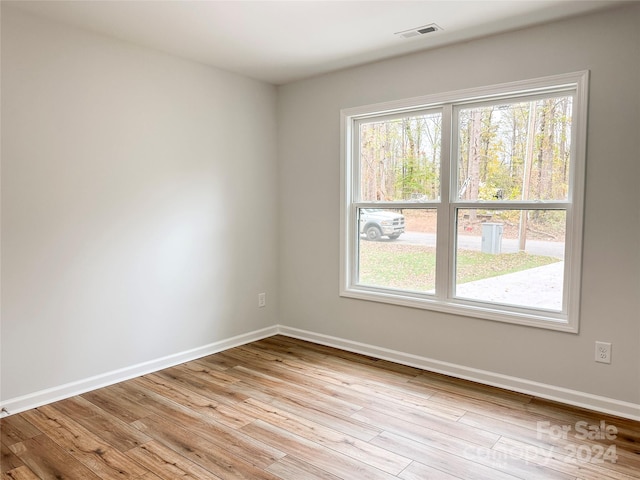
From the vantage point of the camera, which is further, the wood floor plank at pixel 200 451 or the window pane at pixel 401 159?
the window pane at pixel 401 159

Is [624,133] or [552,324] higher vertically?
[624,133]

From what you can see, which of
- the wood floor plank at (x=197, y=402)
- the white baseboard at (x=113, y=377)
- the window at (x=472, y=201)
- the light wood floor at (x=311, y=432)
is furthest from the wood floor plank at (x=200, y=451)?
the window at (x=472, y=201)

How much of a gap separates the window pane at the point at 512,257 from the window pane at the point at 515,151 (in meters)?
0.15

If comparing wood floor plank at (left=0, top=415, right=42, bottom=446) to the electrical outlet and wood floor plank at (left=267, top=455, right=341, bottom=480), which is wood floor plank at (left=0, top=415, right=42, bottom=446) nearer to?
wood floor plank at (left=267, top=455, right=341, bottom=480)

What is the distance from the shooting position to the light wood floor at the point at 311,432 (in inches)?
86.1

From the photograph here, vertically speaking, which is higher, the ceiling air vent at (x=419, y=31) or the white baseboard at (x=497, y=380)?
the ceiling air vent at (x=419, y=31)

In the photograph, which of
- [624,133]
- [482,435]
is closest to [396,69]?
[624,133]

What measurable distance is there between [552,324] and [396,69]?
224cm

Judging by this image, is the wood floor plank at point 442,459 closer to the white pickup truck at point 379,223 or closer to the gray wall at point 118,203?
the white pickup truck at point 379,223

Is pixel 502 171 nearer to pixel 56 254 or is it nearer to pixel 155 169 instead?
pixel 155 169

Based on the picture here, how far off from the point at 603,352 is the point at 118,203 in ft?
11.2

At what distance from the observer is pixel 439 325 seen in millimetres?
3465

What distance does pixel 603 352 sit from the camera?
9.16ft

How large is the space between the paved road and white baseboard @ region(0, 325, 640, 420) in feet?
2.94
